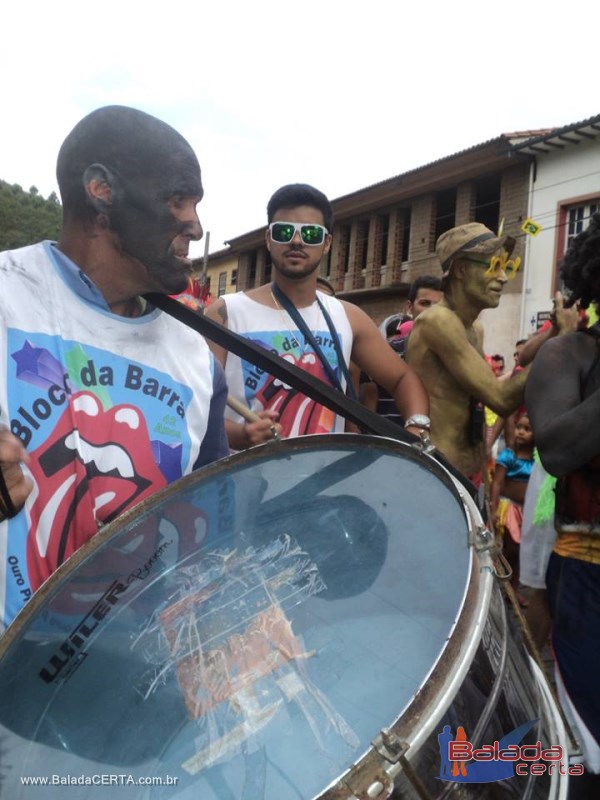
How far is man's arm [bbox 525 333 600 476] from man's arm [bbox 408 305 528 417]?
38 centimetres

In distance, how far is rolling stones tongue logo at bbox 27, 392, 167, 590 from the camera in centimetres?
116

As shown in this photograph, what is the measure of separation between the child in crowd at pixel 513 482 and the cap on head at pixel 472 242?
2.52m

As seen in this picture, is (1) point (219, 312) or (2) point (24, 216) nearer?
(1) point (219, 312)

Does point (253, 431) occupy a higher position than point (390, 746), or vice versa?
point (253, 431)

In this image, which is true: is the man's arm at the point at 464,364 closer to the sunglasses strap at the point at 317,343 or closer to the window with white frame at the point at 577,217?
the sunglasses strap at the point at 317,343

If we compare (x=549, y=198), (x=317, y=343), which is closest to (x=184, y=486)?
(x=317, y=343)

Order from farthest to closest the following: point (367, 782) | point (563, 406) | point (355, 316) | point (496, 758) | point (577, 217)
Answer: point (577, 217), point (355, 316), point (563, 406), point (496, 758), point (367, 782)

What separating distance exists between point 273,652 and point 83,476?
0.50 m

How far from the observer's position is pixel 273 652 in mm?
958

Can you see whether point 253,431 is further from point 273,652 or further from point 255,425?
point 273,652

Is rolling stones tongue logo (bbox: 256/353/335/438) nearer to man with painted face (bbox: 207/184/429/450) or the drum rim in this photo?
man with painted face (bbox: 207/184/429/450)

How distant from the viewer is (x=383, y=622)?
0.97 meters

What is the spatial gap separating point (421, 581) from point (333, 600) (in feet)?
0.47

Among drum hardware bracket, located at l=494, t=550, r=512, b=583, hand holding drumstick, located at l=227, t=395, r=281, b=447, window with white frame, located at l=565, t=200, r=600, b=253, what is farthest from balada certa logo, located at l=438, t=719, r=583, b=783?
window with white frame, located at l=565, t=200, r=600, b=253
